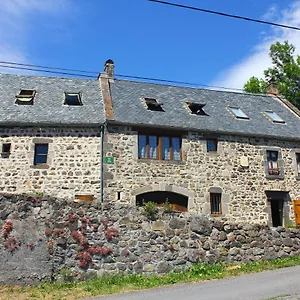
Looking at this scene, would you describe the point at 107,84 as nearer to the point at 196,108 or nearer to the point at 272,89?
the point at 196,108

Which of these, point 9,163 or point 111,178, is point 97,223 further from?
point 9,163

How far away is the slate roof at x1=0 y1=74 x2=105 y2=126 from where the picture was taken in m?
16.7

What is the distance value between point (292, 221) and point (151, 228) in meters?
10.6

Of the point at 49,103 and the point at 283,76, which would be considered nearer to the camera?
the point at 49,103

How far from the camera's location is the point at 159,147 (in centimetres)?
1753

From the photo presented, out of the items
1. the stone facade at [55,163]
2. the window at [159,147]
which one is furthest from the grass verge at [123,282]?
the window at [159,147]

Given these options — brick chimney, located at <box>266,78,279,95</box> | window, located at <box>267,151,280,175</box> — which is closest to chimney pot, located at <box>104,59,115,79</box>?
window, located at <box>267,151,280,175</box>

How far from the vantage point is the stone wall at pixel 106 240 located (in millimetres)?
9742

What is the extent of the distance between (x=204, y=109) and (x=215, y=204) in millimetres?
5741

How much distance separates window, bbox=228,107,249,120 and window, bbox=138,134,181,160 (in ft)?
15.1

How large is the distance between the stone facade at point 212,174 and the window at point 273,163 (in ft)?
0.77

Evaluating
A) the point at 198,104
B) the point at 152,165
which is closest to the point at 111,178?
the point at 152,165

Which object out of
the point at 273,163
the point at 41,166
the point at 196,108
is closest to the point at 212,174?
the point at 273,163

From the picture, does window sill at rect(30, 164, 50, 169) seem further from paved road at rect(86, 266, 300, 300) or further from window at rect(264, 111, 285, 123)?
window at rect(264, 111, 285, 123)
